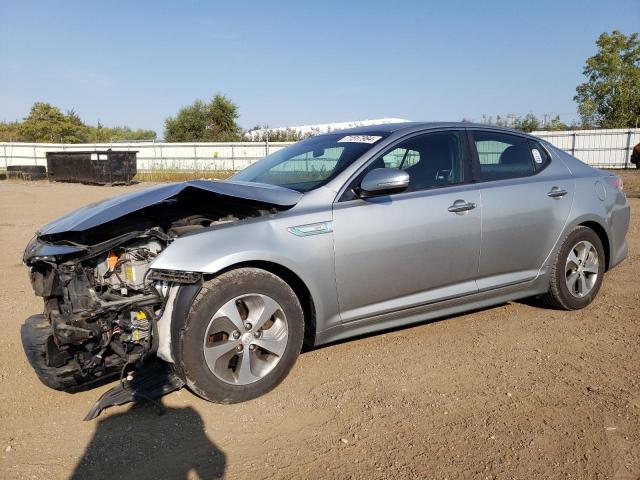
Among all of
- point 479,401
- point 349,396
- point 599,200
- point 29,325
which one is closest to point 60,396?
point 29,325

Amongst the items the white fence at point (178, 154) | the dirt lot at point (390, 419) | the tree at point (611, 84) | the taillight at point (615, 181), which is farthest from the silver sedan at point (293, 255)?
the tree at point (611, 84)

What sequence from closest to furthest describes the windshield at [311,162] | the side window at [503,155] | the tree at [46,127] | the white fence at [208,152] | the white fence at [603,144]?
the windshield at [311,162] → the side window at [503,155] → the white fence at [603,144] → the white fence at [208,152] → the tree at [46,127]

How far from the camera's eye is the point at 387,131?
4.05 meters

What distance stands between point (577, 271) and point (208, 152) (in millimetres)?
31281

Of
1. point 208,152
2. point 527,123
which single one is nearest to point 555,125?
point 527,123

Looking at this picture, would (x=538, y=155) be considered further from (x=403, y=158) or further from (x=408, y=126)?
(x=403, y=158)

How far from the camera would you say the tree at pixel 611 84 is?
140 feet

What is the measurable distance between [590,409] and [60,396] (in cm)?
320

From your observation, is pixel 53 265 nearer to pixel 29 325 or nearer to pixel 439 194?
pixel 29 325

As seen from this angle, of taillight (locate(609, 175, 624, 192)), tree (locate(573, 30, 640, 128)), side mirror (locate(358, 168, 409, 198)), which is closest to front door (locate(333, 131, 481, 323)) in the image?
side mirror (locate(358, 168, 409, 198))

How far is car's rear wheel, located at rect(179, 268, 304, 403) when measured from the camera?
2996 mm

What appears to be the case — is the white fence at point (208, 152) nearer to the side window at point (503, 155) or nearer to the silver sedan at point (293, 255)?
the side window at point (503, 155)

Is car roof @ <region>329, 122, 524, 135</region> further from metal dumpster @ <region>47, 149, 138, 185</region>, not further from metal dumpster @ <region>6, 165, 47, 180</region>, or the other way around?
metal dumpster @ <region>6, 165, 47, 180</region>

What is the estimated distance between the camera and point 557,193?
4469mm
